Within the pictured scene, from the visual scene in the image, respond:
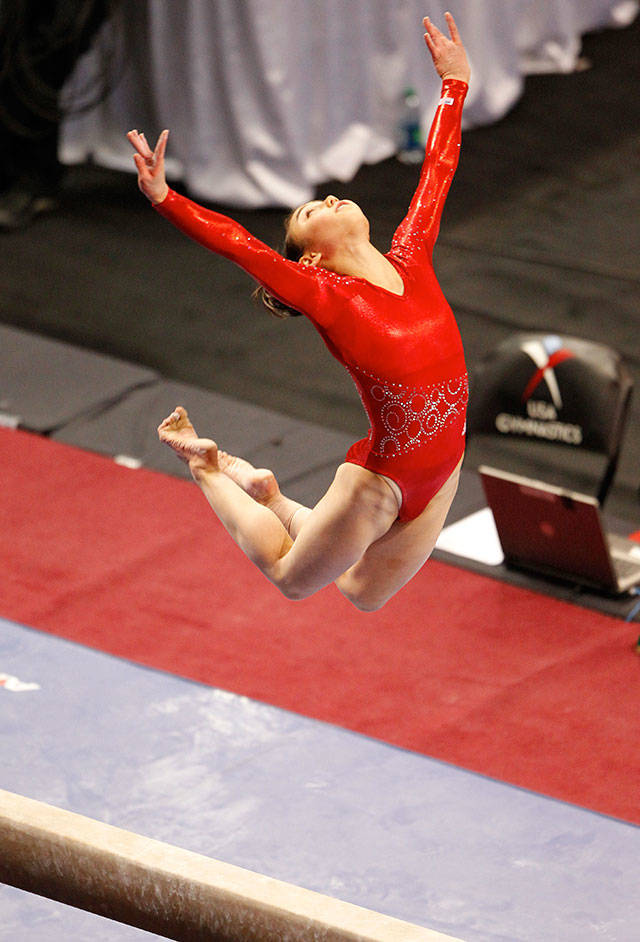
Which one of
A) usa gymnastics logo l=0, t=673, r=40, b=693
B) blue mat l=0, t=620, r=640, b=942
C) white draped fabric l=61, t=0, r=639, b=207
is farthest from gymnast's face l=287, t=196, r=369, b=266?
white draped fabric l=61, t=0, r=639, b=207

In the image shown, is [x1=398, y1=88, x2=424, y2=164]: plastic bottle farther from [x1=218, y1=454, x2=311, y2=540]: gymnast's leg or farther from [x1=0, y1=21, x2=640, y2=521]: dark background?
[x1=218, y1=454, x2=311, y2=540]: gymnast's leg

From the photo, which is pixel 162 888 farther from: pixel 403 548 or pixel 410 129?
pixel 410 129

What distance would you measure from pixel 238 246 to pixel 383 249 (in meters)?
4.76

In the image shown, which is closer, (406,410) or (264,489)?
(406,410)

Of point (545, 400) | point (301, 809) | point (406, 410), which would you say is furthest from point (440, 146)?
point (545, 400)

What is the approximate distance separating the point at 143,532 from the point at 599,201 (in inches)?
151

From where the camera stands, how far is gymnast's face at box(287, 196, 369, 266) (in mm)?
2684

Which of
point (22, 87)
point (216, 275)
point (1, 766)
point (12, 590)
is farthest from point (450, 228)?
point (1, 766)

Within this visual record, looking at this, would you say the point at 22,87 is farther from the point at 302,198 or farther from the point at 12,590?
the point at 12,590

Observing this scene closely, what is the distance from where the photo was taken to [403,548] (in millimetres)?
2881

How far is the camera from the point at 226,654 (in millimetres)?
4480

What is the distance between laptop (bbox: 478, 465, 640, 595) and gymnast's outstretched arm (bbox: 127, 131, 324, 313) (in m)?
2.12

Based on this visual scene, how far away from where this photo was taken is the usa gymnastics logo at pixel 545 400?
4.71 m

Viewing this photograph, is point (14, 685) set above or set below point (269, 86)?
below
